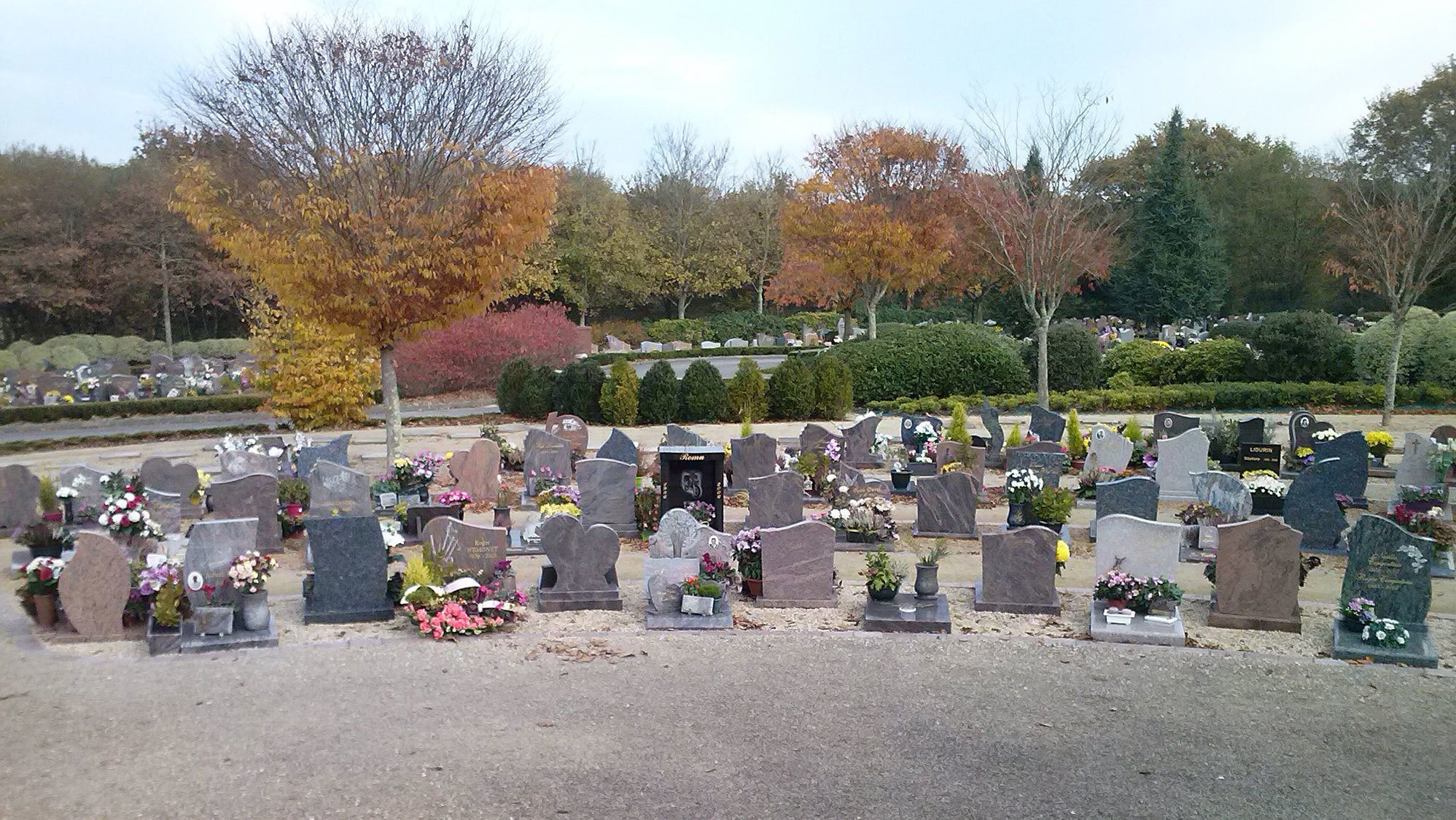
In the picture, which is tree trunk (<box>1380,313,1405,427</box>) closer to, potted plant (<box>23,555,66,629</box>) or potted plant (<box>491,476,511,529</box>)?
potted plant (<box>491,476,511,529</box>)

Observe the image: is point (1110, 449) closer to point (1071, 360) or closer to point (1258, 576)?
point (1258, 576)

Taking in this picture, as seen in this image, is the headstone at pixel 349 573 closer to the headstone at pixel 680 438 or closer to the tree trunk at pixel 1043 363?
the headstone at pixel 680 438

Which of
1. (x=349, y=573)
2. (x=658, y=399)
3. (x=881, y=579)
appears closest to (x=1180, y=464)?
(x=881, y=579)

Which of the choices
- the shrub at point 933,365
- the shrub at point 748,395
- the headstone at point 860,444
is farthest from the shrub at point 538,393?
the headstone at point 860,444

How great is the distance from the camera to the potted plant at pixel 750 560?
1103 cm

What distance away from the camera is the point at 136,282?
1636 inches

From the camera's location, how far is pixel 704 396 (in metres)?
22.9

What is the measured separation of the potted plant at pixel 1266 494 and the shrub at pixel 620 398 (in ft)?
40.1

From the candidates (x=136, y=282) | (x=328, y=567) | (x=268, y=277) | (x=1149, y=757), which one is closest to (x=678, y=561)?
(x=328, y=567)

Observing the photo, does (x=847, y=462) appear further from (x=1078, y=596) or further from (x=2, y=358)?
(x=2, y=358)

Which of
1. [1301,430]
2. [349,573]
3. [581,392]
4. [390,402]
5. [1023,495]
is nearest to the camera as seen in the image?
[349,573]

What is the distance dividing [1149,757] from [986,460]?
36.7ft

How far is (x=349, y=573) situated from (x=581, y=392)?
1325 centimetres

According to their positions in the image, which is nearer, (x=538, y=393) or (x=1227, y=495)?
(x=1227, y=495)
